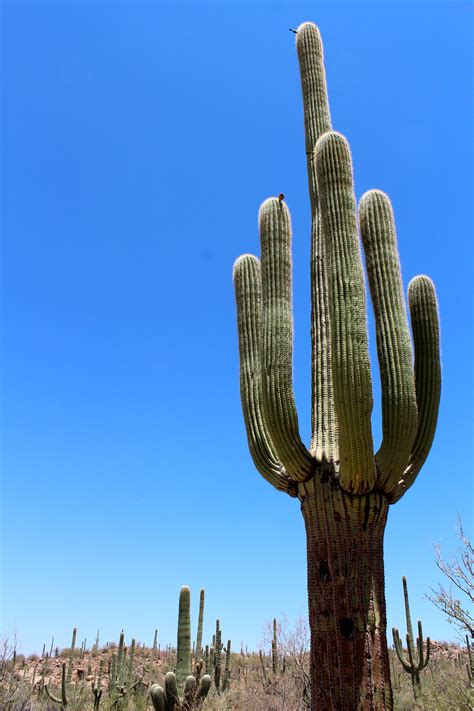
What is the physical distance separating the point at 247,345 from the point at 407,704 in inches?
457

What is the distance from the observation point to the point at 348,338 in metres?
5.82

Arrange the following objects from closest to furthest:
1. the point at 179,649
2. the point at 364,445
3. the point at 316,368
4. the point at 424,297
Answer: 1. the point at 364,445
2. the point at 316,368
3. the point at 424,297
4. the point at 179,649

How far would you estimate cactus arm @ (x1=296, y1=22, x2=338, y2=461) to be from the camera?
6504 millimetres

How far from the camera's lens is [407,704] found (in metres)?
15.0

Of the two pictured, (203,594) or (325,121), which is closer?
(325,121)

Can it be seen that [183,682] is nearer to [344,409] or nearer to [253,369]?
[253,369]

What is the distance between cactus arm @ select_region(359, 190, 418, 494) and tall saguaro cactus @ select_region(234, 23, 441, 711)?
0.04ft

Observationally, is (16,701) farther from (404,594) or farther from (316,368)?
(404,594)

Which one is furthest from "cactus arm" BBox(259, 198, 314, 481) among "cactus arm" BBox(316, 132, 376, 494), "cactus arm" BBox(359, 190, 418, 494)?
"cactus arm" BBox(359, 190, 418, 494)

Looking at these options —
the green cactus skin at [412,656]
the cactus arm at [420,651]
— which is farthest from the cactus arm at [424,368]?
the cactus arm at [420,651]

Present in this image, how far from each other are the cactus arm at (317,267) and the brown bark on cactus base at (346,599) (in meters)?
0.50

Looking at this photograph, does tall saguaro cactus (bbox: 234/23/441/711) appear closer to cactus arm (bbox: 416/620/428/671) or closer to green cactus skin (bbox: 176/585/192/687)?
green cactus skin (bbox: 176/585/192/687)

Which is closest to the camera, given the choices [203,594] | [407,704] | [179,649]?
[179,649]

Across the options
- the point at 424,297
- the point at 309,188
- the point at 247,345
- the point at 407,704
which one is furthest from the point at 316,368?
the point at 407,704
